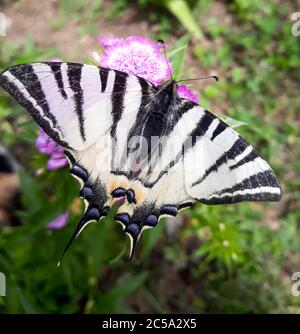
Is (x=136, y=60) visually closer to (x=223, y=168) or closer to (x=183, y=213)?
(x=223, y=168)

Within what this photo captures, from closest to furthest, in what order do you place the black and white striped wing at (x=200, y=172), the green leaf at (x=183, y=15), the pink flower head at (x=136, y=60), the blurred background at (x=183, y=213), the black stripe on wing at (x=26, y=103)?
the black stripe on wing at (x=26, y=103)
the black and white striped wing at (x=200, y=172)
the pink flower head at (x=136, y=60)
the blurred background at (x=183, y=213)
the green leaf at (x=183, y=15)

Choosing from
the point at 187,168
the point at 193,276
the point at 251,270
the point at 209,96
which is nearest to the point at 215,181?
the point at 187,168

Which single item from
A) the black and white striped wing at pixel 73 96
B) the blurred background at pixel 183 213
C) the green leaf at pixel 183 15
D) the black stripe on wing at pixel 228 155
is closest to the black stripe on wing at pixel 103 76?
the black and white striped wing at pixel 73 96

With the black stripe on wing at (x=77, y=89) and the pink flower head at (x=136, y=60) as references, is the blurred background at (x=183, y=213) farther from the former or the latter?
the black stripe on wing at (x=77, y=89)

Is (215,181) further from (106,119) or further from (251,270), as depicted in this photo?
(251,270)

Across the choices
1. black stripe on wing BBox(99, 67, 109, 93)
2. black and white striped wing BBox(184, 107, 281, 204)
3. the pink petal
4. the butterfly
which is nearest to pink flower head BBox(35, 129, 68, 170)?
the pink petal

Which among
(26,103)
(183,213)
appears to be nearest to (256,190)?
(26,103)
